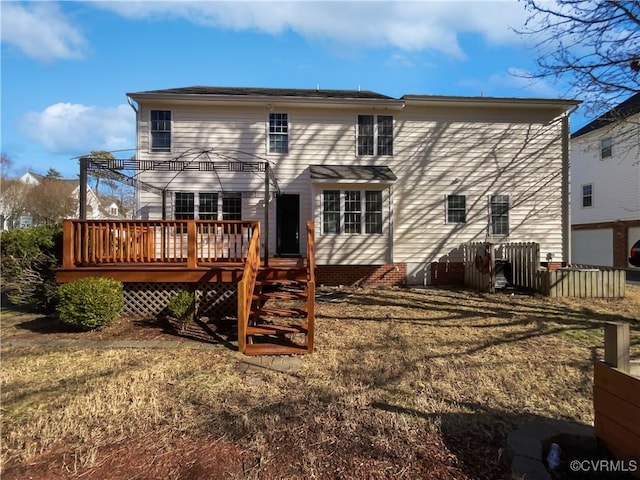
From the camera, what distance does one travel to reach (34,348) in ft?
18.2

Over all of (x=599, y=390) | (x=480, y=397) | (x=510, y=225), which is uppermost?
(x=510, y=225)

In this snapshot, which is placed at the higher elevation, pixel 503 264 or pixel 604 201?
pixel 604 201

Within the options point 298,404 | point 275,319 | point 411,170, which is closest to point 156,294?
point 275,319

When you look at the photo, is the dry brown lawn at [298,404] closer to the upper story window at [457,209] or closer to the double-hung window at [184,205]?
the double-hung window at [184,205]

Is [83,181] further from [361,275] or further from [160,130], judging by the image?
[361,275]

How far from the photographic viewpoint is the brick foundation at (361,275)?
12.0 metres

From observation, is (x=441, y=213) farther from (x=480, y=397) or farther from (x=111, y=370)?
(x=111, y=370)

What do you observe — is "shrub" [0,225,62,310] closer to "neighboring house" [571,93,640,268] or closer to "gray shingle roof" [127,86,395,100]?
"gray shingle roof" [127,86,395,100]

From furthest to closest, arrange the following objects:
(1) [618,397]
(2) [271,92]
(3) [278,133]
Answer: (2) [271,92] < (3) [278,133] < (1) [618,397]

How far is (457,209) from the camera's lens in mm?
12656

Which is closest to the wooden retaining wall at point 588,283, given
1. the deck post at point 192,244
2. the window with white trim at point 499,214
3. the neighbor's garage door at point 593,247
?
A: the window with white trim at point 499,214

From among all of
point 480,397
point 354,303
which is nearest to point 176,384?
point 480,397

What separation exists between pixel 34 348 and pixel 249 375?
3.28 meters

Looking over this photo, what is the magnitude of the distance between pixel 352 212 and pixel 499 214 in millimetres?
4886
